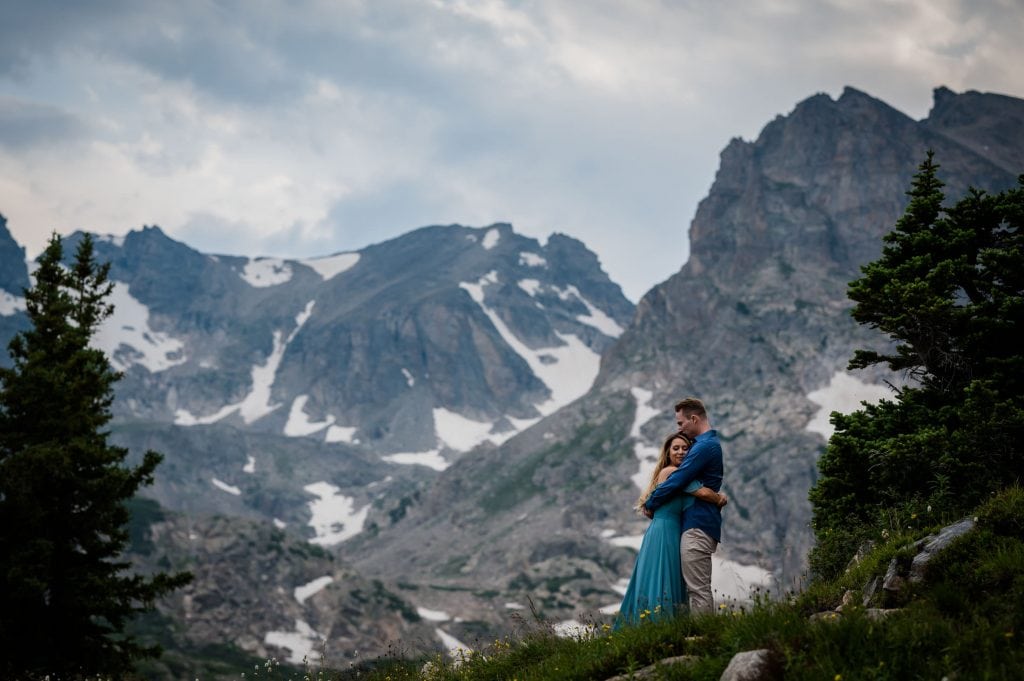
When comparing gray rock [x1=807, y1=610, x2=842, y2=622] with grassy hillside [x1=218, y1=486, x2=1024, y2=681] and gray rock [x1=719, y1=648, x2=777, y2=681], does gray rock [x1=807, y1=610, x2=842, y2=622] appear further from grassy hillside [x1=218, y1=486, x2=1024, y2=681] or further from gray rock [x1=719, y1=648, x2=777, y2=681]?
gray rock [x1=719, y1=648, x2=777, y2=681]

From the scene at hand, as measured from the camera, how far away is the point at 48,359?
21188 millimetres

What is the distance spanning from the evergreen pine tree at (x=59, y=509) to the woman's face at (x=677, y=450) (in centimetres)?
1460

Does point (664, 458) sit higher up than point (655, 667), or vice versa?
point (664, 458)

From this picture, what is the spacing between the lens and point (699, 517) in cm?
919

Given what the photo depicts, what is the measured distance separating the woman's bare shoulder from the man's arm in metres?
0.26

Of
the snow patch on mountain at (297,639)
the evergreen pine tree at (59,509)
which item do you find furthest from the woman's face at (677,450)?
the snow patch on mountain at (297,639)

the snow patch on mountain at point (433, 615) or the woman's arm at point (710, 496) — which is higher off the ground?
the woman's arm at point (710, 496)

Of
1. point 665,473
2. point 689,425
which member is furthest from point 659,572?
point 689,425

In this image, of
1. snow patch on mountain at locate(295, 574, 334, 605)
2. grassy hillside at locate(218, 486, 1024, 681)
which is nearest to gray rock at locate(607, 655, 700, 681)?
grassy hillside at locate(218, 486, 1024, 681)

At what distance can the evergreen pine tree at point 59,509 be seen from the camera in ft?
59.3

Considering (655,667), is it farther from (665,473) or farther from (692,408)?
(692,408)

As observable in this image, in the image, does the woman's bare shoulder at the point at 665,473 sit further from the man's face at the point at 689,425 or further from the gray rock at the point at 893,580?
the gray rock at the point at 893,580

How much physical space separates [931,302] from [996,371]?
84.7 inches

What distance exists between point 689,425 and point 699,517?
1182 millimetres
